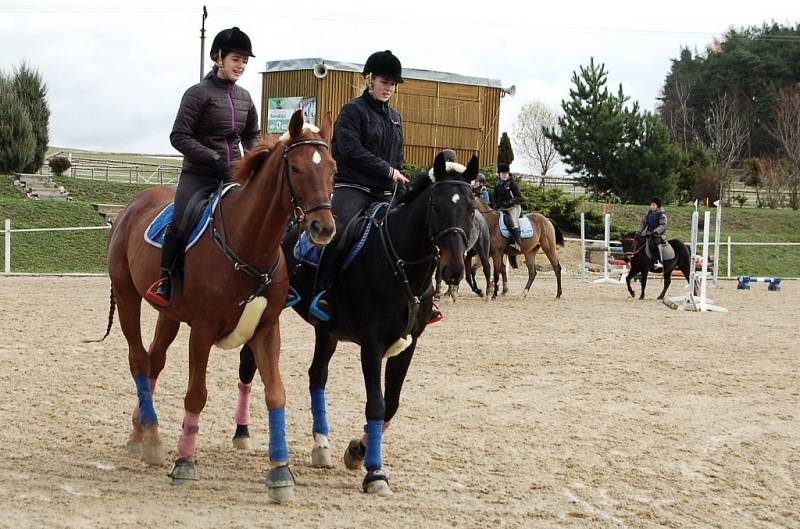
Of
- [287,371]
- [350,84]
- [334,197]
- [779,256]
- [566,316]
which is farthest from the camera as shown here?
[350,84]

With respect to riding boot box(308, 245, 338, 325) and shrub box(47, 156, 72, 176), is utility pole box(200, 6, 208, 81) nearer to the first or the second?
shrub box(47, 156, 72, 176)

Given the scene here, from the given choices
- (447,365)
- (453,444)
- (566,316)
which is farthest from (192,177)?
(566,316)

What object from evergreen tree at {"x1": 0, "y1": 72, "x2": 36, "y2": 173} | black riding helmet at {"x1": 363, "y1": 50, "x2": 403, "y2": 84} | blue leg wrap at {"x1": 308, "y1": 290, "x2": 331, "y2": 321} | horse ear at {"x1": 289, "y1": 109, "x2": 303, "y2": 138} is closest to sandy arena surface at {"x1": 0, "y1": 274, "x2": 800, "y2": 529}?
blue leg wrap at {"x1": 308, "y1": 290, "x2": 331, "y2": 321}

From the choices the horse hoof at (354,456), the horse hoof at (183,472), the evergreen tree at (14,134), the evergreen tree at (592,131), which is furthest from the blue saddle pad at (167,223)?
the evergreen tree at (592,131)

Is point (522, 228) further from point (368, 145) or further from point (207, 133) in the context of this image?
point (207, 133)

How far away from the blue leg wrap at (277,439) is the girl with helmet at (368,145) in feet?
4.89

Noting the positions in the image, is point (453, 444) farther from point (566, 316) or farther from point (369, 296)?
point (566, 316)

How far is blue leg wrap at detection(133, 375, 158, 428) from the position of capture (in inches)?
262

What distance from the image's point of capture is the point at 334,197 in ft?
23.3

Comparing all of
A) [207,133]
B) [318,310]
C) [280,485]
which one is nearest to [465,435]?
[318,310]

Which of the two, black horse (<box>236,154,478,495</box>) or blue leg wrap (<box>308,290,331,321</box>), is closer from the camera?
black horse (<box>236,154,478,495</box>)

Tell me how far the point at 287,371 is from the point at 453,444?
3.64 metres

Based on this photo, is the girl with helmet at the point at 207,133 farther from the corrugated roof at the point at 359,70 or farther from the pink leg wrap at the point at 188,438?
the corrugated roof at the point at 359,70

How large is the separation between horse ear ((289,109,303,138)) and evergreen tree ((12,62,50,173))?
34.3 meters
